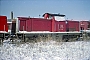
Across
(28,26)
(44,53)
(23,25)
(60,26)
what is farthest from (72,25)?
(44,53)

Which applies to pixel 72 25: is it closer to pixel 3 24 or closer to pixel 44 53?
pixel 3 24

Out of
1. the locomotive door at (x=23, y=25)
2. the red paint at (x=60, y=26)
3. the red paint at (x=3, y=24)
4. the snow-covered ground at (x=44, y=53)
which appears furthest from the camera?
the red paint at (x=60, y=26)

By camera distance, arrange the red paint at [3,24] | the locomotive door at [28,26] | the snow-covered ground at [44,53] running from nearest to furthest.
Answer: the snow-covered ground at [44,53] < the red paint at [3,24] < the locomotive door at [28,26]

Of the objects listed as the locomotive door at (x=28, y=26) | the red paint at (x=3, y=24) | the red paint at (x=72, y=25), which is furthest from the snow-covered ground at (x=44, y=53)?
the red paint at (x=72, y=25)

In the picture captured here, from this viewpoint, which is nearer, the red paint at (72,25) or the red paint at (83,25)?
the red paint at (72,25)

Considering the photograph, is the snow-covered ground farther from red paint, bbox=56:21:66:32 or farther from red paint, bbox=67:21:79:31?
red paint, bbox=67:21:79:31

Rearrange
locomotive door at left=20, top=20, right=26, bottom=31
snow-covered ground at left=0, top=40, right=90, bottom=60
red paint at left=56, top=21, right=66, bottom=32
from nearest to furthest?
1. snow-covered ground at left=0, top=40, right=90, bottom=60
2. locomotive door at left=20, top=20, right=26, bottom=31
3. red paint at left=56, top=21, right=66, bottom=32

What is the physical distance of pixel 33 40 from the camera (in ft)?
41.1

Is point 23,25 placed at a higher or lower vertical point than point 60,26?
higher

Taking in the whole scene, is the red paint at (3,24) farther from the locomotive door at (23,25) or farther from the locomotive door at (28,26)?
the locomotive door at (28,26)

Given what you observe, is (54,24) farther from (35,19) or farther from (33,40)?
(33,40)

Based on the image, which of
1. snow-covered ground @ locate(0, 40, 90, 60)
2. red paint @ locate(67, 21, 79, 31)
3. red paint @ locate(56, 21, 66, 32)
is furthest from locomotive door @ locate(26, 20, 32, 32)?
red paint @ locate(67, 21, 79, 31)

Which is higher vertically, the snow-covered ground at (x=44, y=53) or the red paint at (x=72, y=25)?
the red paint at (x=72, y=25)

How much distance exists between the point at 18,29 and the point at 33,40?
7.27 feet
